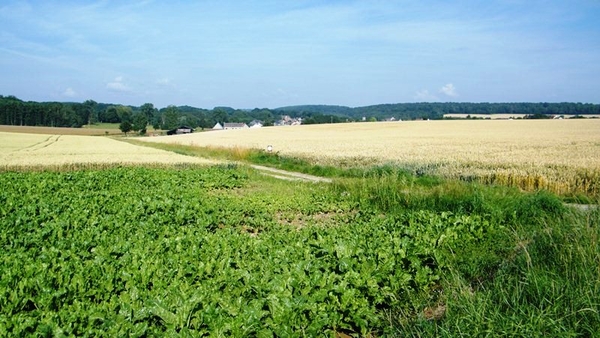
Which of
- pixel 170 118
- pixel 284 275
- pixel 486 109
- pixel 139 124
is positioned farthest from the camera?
pixel 486 109

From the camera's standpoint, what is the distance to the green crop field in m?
5.02

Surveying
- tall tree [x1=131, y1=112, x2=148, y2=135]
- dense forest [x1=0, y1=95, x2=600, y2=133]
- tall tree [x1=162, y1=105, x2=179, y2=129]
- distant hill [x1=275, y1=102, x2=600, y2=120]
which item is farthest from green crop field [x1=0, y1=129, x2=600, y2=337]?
tall tree [x1=162, y1=105, x2=179, y2=129]

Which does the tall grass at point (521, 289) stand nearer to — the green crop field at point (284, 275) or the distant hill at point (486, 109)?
the green crop field at point (284, 275)

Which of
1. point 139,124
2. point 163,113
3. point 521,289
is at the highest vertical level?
point 163,113

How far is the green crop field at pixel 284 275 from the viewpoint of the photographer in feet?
16.5

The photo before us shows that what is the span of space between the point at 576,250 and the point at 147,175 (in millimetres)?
17988

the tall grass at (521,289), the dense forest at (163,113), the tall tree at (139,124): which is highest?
the dense forest at (163,113)

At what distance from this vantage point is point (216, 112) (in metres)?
159

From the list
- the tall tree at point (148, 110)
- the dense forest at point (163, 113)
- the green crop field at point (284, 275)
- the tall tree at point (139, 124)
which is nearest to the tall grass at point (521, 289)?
the green crop field at point (284, 275)

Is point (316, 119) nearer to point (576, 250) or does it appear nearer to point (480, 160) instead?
point (480, 160)

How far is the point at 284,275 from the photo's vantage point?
6184 mm

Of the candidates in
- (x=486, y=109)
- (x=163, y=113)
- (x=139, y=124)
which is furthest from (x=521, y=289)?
(x=486, y=109)

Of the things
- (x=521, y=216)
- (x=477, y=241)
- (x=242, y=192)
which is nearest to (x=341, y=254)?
(x=477, y=241)

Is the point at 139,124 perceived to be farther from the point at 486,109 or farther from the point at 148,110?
the point at 486,109
